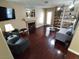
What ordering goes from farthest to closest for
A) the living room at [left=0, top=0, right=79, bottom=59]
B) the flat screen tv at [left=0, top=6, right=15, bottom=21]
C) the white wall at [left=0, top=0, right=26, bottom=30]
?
the white wall at [left=0, top=0, right=26, bottom=30] < the flat screen tv at [left=0, top=6, right=15, bottom=21] < the living room at [left=0, top=0, right=79, bottom=59]

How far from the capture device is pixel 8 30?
4.03 metres

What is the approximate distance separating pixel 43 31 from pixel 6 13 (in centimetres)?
318

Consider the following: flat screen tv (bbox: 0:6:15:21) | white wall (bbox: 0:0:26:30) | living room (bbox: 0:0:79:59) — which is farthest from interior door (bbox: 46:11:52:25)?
flat screen tv (bbox: 0:6:15:21)

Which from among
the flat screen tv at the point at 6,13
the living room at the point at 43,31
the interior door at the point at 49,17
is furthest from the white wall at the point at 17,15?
the interior door at the point at 49,17

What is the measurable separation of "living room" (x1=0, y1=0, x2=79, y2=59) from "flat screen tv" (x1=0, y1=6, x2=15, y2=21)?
14cm

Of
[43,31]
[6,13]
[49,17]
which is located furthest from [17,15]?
[49,17]

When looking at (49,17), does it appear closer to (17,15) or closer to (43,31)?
(43,31)

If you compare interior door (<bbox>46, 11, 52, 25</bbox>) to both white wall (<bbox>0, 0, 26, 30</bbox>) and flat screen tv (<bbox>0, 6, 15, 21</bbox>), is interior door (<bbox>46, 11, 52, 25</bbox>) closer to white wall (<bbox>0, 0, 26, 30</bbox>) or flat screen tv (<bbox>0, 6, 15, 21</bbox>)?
white wall (<bbox>0, 0, 26, 30</bbox>)

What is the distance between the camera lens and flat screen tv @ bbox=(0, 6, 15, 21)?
377 centimetres

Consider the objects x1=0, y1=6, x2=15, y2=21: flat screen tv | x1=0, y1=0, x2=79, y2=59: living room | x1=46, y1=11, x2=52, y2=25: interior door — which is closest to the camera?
x1=0, y1=0, x2=79, y2=59: living room

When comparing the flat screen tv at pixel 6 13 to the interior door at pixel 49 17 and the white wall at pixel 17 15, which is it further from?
the interior door at pixel 49 17

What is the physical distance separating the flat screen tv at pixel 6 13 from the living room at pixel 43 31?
145 mm

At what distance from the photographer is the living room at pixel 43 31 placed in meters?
2.56

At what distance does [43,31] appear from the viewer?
6.05 metres
